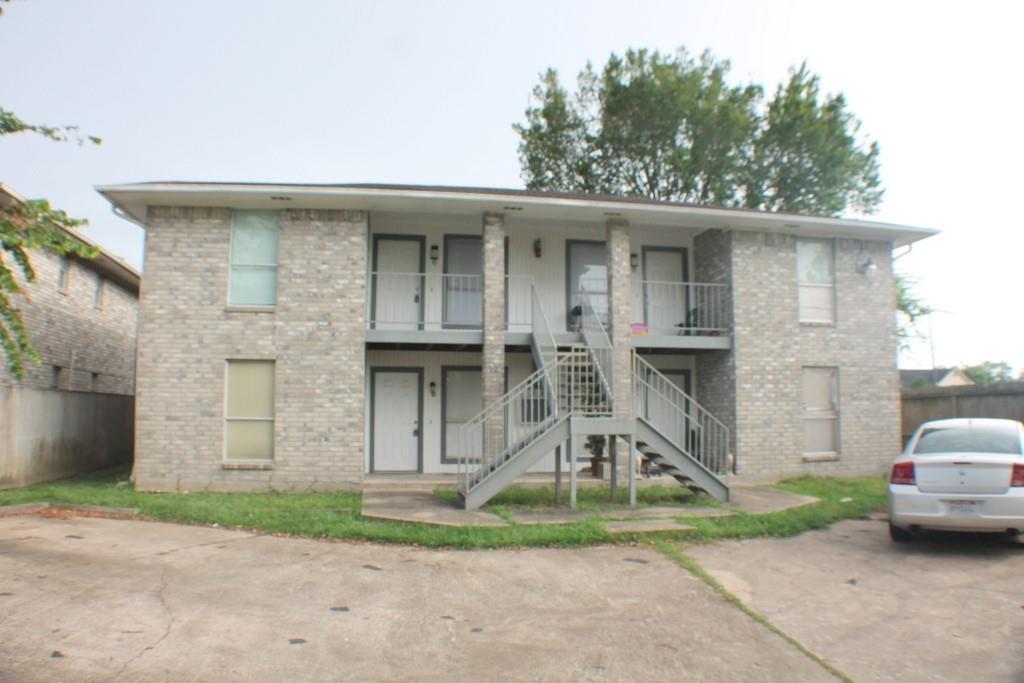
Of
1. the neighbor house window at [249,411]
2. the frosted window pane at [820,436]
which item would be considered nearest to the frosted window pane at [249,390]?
the neighbor house window at [249,411]

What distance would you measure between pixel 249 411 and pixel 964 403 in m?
13.9

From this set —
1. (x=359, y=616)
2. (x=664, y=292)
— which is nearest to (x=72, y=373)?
(x=664, y=292)

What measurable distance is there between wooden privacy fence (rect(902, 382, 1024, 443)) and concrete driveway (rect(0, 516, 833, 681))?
10225 millimetres

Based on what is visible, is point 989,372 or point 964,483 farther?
point 989,372

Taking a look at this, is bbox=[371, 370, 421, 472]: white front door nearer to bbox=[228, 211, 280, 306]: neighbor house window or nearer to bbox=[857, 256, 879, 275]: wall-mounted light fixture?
bbox=[228, 211, 280, 306]: neighbor house window

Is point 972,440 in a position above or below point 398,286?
below

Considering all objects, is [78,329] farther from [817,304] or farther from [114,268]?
[817,304]

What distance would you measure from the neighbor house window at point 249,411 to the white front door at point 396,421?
2.46 metres

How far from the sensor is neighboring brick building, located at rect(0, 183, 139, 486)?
39.7 ft

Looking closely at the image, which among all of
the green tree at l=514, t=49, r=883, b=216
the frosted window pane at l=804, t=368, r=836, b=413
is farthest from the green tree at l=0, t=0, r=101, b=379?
the green tree at l=514, t=49, r=883, b=216

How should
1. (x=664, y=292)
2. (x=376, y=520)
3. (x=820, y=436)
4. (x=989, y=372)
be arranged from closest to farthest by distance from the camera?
(x=376, y=520), (x=820, y=436), (x=664, y=292), (x=989, y=372)

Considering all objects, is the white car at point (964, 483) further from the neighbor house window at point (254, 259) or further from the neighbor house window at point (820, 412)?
the neighbor house window at point (254, 259)

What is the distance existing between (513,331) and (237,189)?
5591 millimetres

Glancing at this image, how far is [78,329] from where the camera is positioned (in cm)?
1620
